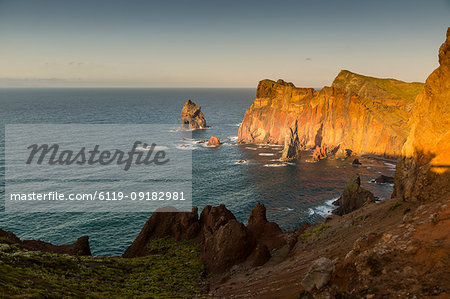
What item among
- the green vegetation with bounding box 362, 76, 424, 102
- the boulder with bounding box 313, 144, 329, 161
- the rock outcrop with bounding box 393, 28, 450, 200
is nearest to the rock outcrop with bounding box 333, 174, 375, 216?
the rock outcrop with bounding box 393, 28, 450, 200

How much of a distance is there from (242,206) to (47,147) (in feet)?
301

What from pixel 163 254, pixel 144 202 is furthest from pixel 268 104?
pixel 163 254

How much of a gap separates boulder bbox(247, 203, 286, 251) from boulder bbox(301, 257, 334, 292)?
2308 cm

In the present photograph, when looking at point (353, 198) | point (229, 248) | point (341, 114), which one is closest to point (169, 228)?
point (229, 248)

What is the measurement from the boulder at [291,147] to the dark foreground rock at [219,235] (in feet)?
238

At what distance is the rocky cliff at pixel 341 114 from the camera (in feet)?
383

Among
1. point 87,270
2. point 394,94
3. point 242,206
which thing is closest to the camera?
point 87,270

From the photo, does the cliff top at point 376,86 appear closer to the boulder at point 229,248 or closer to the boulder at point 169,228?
the boulder at point 169,228

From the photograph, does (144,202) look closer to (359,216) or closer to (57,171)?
(57,171)

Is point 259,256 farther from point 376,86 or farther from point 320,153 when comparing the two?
point 376,86

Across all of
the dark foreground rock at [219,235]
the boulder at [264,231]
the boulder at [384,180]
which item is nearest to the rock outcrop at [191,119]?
the boulder at [384,180]

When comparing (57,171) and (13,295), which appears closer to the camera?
(13,295)

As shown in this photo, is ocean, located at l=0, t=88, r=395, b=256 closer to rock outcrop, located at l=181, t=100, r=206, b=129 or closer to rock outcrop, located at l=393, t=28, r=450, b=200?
rock outcrop, located at l=393, t=28, r=450, b=200

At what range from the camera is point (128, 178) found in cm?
9325
